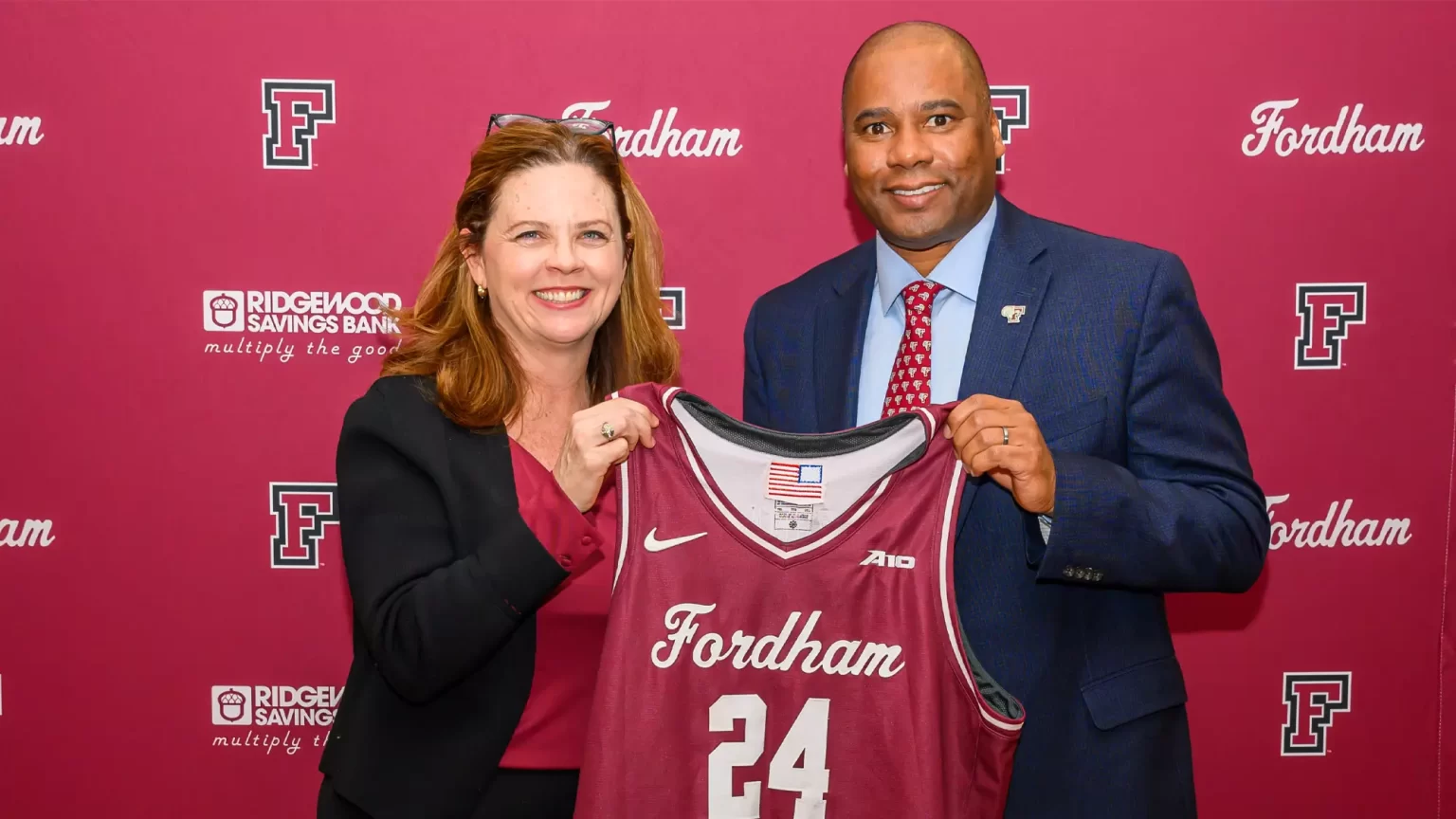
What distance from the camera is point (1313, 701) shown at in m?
3.07

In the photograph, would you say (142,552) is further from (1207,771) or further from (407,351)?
(1207,771)

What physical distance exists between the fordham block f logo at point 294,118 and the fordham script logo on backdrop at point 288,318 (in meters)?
0.37

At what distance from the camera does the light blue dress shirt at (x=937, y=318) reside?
2.03m

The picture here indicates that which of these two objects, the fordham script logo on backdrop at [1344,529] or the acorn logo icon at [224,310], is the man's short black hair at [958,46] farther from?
the acorn logo icon at [224,310]

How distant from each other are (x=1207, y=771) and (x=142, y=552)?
10.2 feet

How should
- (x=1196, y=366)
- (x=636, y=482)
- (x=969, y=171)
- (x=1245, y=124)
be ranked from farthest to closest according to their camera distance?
1. (x=1245, y=124)
2. (x=969, y=171)
3. (x=1196, y=366)
4. (x=636, y=482)

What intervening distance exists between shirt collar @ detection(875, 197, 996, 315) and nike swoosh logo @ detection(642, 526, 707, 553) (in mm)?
695

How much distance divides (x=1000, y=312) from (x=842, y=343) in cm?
36

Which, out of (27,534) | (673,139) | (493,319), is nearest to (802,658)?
(493,319)

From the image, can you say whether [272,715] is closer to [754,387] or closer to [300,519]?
[300,519]

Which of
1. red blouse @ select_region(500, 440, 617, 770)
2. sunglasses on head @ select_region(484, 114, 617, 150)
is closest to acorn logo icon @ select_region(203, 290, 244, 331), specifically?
sunglasses on head @ select_region(484, 114, 617, 150)

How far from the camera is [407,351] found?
6.60 ft

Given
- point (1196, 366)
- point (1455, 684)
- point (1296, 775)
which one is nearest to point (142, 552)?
point (1196, 366)

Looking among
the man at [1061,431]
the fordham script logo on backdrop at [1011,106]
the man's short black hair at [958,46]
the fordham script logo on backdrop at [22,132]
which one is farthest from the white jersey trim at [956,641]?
the fordham script logo on backdrop at [22,132]
